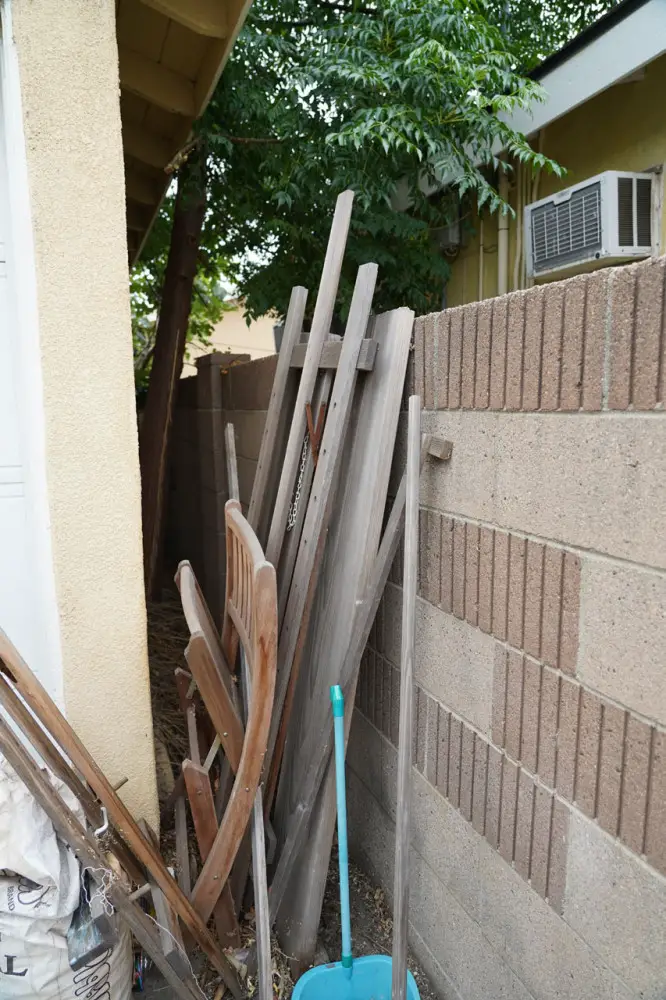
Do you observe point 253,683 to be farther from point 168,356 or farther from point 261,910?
point 168,356

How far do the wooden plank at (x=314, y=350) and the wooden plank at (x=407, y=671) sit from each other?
21.8 inches

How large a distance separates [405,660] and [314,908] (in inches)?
33.0

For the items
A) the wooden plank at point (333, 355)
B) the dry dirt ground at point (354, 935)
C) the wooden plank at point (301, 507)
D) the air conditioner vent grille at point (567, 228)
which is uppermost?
the air conditioner vent grille at point (567, 228)

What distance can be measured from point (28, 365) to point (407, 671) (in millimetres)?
1305

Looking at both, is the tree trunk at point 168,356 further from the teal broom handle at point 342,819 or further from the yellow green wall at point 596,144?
the teal broom handle at point 342,819

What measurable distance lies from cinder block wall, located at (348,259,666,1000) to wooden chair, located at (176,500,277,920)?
483mm

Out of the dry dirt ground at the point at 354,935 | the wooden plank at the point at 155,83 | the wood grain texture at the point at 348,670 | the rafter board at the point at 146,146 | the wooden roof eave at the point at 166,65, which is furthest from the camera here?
the rafter board at the point at 146,146

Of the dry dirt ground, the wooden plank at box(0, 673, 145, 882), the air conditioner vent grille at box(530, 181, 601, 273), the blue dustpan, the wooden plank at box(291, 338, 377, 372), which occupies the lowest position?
the dry dirt ground

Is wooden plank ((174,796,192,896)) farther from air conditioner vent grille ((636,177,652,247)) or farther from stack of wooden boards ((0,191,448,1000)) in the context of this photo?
air conditioner vent grille ((636,177,652,247))

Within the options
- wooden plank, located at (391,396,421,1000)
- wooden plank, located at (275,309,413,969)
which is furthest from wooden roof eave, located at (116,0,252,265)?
wooden plank, located at (391,396,421,1000)

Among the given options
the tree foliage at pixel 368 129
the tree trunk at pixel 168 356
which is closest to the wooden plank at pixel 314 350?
the tree foliage at pixel 368 129

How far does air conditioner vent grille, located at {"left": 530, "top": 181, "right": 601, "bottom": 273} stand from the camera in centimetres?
365

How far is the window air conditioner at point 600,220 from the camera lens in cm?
354

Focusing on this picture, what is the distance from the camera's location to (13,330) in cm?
191
